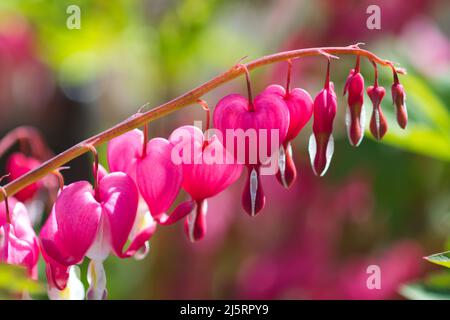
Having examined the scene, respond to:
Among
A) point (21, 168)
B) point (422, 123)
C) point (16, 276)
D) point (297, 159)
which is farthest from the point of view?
point (297, 159)

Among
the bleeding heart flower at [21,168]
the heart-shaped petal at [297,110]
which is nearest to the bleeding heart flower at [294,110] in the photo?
the heart-shaped petal at [297,110]

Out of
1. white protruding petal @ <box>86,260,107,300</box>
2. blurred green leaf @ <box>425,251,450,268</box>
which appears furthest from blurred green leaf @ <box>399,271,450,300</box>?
white protruding petal @ <box>86,260,107,300</box>

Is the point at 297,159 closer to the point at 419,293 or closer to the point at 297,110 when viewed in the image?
the point at 419,293

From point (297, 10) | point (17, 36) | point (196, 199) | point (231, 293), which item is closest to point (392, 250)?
point (231, 293)

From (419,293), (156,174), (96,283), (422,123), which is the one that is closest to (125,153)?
(156,174)

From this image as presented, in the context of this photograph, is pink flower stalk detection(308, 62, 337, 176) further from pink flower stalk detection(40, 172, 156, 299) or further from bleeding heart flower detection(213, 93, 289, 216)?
pink flower stalk detection(40, 172, 156, 299)

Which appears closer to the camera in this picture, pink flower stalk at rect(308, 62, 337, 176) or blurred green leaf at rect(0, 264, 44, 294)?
blurred green leaf at rect(0, 264, 44, 294)
